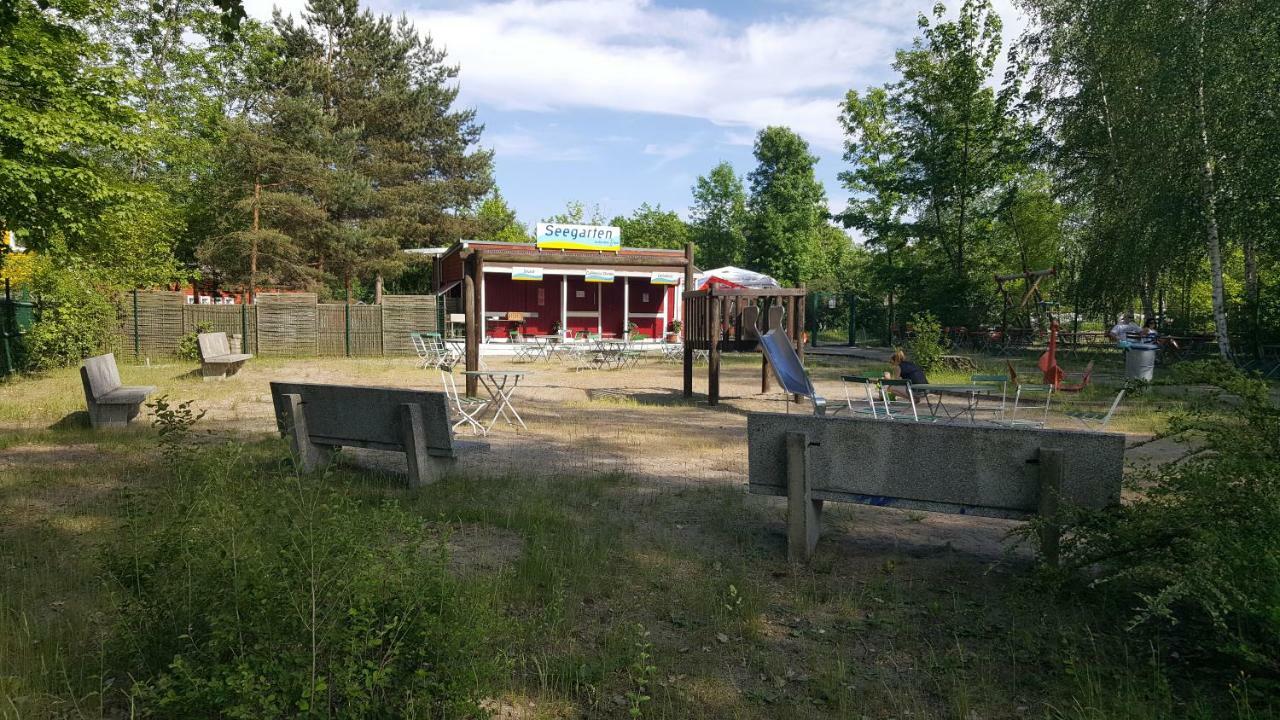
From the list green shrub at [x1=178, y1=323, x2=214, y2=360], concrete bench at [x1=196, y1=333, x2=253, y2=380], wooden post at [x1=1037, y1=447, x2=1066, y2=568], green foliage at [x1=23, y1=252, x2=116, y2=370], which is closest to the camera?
wooden post at [x1=1037, y1=447, x2=1066, y2=568]

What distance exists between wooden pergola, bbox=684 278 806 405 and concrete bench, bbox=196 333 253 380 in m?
9.09

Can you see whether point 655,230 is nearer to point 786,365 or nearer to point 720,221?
point 720,221

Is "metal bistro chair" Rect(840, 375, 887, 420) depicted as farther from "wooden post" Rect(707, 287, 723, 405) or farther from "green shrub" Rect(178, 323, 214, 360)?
"green shrub" Rect(178, 323, 214, 360)

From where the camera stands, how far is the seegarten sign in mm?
25109

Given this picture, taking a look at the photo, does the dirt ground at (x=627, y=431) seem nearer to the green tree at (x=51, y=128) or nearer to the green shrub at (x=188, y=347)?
the green shrub at (x=188, y=347)

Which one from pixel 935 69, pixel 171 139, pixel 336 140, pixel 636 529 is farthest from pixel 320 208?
pixel 636 529

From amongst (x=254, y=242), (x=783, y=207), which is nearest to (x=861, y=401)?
(x=254, y=242)

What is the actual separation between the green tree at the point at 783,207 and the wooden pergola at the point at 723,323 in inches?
1505

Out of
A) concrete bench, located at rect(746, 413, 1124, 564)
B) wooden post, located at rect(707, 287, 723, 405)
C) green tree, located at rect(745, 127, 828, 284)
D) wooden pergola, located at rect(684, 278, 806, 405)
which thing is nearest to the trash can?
wooden pergola, located at rect(684, 278, 806, 405)

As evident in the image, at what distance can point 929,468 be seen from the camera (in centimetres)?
399

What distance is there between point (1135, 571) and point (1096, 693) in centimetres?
50

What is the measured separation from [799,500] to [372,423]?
3.30m

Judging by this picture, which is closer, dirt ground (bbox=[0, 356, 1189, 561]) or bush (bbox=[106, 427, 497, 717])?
bush (bbox=[106, 427, 497, 717])

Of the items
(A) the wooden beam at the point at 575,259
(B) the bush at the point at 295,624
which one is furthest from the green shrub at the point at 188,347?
(B) the bush at the point at 295,624
